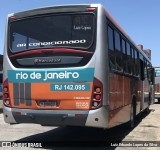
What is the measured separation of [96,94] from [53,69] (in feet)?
3.83

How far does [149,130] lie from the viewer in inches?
481

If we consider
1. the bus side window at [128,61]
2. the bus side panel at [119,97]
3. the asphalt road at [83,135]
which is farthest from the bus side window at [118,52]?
the asphalt road at [83,135]

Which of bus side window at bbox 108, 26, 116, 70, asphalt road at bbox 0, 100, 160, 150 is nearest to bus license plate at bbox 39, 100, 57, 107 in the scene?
asphalt road at bbox 0, 100, 160, 150

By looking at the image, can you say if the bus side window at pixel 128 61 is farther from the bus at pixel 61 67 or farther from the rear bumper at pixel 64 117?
the rear bumper at pixel 64 117

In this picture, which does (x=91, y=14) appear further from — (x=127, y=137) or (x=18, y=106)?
(x=127, y=137)

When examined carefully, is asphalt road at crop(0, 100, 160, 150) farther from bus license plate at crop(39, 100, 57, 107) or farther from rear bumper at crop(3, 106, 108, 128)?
bus license plate at crop(39, 100, 57, 107)

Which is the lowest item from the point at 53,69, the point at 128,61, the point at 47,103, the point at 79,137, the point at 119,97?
the point at 79,137

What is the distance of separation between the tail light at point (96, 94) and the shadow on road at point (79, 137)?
1411 millimetres

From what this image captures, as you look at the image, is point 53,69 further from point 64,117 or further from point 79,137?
point 79,137

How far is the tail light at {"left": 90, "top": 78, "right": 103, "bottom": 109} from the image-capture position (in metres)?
7.89

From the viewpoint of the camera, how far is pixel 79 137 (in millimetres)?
10281

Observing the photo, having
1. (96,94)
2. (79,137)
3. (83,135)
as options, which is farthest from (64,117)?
(83,135)

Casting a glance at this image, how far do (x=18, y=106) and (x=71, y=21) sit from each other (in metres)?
2.37

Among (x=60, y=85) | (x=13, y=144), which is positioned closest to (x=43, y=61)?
(x=60, y=85)
